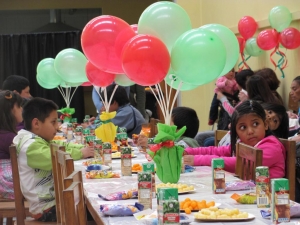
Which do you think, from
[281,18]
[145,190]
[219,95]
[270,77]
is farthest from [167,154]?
[219,95]

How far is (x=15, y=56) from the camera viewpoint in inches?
428

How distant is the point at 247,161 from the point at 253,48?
3765 millimetres

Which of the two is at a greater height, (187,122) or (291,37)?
(291,37)

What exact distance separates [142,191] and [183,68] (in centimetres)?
98

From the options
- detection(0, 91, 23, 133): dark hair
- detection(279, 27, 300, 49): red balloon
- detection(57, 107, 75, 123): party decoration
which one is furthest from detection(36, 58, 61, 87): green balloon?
detection(0, 91, 23, 133): dark hair

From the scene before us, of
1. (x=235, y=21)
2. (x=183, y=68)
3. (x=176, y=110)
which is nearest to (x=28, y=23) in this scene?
(x=235, y=21)

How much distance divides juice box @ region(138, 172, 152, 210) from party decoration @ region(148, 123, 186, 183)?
59 centimetres

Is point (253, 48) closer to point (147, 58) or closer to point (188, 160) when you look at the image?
point (188, 160)

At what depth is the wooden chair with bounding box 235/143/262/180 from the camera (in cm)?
312

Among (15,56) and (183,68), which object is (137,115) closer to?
(183,68)

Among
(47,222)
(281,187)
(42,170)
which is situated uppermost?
(281,187)

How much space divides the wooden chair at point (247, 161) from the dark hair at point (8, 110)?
168cm

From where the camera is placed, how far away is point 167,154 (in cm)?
312

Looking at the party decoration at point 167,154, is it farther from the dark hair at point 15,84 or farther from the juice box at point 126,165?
the dark hair at point 15,84
